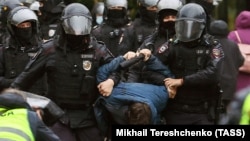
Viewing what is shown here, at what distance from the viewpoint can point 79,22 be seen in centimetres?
915

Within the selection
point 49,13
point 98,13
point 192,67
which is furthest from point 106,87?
point 98,13

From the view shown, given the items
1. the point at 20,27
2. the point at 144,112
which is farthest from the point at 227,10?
the point at 144,112

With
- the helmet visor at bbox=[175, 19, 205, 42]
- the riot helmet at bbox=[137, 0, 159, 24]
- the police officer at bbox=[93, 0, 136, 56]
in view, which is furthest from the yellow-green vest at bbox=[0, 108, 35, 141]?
the riot helmet at bbox=[137, 0, 159, 24]

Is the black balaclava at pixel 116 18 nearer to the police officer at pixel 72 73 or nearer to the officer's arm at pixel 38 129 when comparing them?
the police officer at pixel 72 73

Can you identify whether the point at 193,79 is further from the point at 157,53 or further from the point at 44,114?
the point at 44,114

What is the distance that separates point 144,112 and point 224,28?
313cm

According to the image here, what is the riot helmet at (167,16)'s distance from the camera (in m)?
10.0

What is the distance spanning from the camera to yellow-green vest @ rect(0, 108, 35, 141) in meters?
6.30

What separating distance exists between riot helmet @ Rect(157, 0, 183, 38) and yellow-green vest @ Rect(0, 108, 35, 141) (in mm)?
3725

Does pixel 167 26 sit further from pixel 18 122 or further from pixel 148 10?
pixel 18 122

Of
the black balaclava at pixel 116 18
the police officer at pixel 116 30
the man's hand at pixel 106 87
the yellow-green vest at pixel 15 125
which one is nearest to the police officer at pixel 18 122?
the yellow-green vest at pixel 15 125

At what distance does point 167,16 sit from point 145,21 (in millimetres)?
2142

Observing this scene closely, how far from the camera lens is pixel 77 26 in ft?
30.0

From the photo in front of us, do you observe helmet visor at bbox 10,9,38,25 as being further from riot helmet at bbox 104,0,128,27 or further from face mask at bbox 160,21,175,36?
riot helmet at bbox 104,0,128,27
